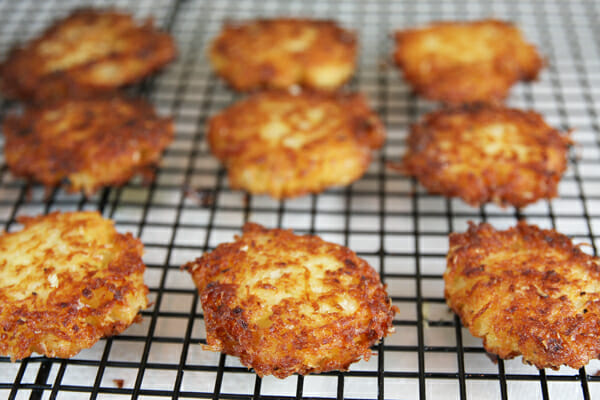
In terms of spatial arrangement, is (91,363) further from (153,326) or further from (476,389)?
(476,389)

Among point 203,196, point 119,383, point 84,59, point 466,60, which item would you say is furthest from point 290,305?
point 84,59

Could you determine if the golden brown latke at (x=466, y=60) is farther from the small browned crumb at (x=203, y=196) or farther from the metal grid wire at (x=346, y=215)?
the small browned crumb at (x=203, y=196)

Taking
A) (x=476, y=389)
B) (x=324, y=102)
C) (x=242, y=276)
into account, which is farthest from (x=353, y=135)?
(x=476, y=389)

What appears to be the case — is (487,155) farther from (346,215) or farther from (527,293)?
(527,293)

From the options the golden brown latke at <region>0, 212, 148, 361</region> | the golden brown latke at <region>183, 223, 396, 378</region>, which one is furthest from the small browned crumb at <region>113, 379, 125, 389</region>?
the golden brown latke at <region>183, 223, 396, 378</region>

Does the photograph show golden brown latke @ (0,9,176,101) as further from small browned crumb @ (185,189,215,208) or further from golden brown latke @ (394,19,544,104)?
golden brown latke @ (394,19,544,104)
